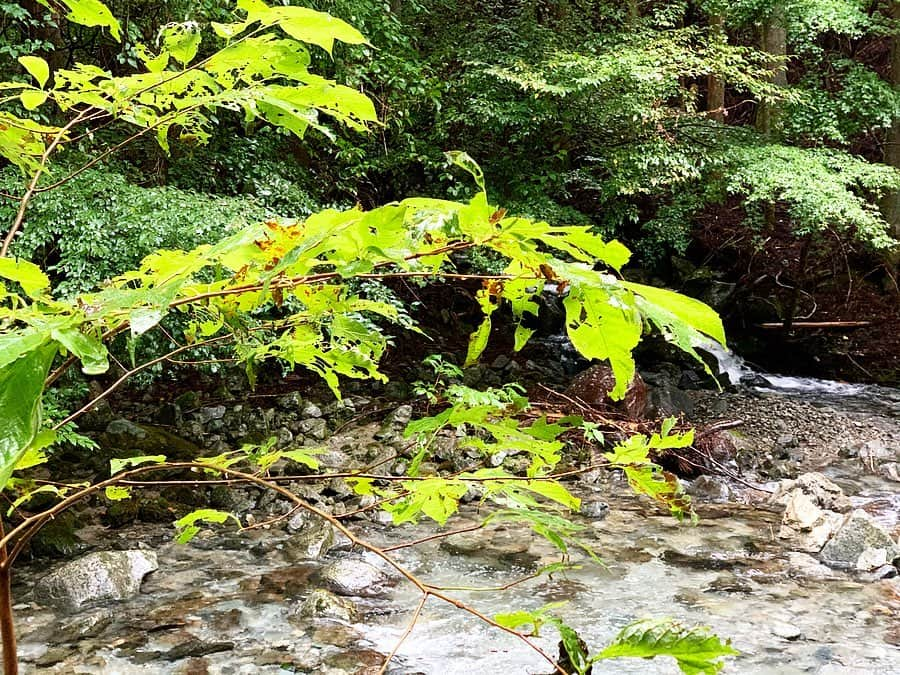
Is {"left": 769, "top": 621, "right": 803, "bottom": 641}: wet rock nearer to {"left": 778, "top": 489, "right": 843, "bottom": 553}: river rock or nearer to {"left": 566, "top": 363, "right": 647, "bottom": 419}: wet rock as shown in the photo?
{"left": 778, "top": 489, "right": 843, "bottom": 553}: river rock

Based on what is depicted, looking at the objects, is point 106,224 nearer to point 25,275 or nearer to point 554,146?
point 25,275

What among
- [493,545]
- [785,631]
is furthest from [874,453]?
[493,545]

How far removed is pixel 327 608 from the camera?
3152 mm

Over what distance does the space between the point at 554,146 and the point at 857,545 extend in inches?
198

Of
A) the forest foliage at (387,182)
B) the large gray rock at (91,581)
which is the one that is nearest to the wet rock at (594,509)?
the forest foliage at (387,182)

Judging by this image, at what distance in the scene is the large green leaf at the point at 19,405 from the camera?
1.71ft

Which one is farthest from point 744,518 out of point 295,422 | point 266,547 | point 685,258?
point 685,258

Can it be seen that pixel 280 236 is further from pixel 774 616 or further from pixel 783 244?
pixel 783 244

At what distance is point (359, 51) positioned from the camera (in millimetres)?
5668

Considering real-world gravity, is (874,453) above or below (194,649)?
below

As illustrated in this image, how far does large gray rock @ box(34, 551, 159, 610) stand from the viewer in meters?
3.20

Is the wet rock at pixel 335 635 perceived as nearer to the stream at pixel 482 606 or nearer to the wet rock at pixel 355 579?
the stream at pixel 482 606

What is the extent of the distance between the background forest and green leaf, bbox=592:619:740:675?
→ 4182mm

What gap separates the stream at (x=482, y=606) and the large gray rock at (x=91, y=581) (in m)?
0.08
